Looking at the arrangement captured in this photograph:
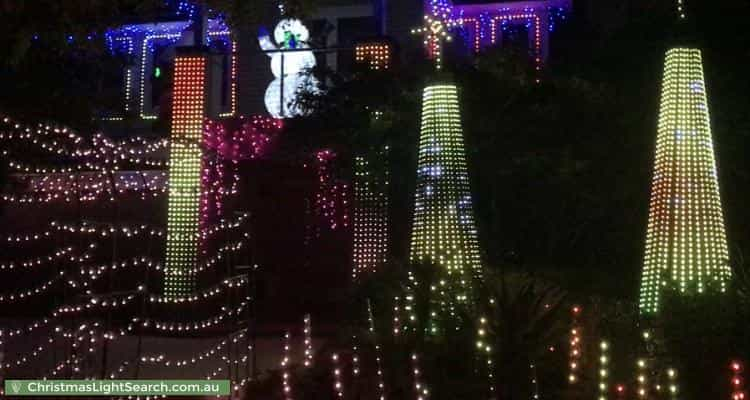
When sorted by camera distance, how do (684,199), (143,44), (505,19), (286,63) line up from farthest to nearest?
(143,44) → (505,19) → (286,63) → (684,199)

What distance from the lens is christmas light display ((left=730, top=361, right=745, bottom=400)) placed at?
6168 mm

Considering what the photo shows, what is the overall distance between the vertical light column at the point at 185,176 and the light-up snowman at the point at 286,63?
172 centimetres

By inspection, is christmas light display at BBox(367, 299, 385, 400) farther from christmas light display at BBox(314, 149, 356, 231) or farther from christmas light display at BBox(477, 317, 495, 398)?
christmas light display at BBox(314, 149, 356, 231)

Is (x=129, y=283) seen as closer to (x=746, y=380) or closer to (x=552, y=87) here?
(x=552, y=87)

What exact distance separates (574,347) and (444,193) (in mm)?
3589

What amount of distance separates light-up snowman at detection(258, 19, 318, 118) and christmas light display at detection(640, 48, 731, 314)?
814cm

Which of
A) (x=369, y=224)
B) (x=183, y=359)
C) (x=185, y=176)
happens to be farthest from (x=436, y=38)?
(x=183, y=359)

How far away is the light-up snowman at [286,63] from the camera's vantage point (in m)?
16.5

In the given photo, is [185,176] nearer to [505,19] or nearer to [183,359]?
[183,359]

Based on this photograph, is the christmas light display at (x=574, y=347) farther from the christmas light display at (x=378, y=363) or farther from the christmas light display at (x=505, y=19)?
the christmas light display at (x=505, y=19)

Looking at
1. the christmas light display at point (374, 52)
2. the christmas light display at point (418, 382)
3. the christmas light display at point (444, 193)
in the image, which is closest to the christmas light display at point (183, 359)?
the christmas light display at point (444, 193)

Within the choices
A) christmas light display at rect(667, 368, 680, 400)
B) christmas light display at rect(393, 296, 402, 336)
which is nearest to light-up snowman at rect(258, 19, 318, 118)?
christmas light display at rect(393, 296, 402, 336)

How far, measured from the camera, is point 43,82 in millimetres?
16031

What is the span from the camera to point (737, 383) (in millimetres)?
6195
